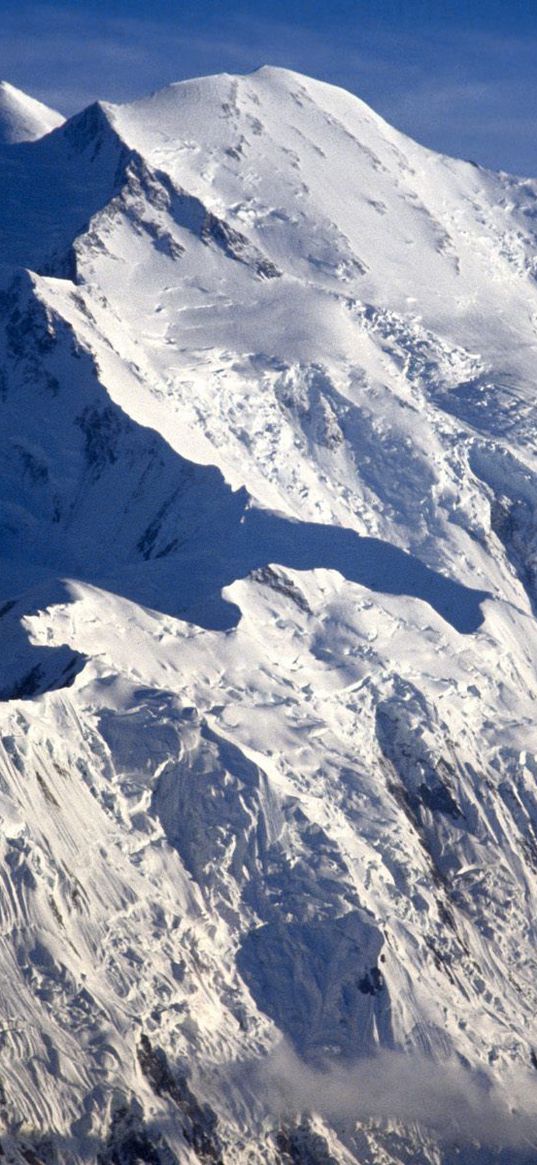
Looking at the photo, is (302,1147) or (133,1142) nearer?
(133,1142)

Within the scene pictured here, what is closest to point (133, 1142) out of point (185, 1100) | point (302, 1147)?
point (185, 1100)

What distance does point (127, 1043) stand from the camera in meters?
165

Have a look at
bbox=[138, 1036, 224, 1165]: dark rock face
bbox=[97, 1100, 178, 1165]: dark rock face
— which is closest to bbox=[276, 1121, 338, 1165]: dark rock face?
bbox=[138, 1036, 224, 1165]: dark rock face

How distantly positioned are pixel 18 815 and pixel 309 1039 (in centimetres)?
2474

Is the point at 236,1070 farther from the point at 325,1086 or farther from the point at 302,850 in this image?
the point at 302,850

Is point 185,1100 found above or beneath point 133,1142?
above

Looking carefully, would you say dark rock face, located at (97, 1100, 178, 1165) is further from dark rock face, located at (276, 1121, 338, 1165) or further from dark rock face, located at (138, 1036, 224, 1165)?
dark rock face, located at (276, 1121, 338, 1165)

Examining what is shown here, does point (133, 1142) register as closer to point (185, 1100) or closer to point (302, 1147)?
point (185, 1100)

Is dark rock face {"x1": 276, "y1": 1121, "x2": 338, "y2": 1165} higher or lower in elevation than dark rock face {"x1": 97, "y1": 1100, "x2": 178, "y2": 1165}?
higher

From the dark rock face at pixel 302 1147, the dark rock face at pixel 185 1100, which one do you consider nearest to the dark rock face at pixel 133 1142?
the dark rock face at pixel 185 1100

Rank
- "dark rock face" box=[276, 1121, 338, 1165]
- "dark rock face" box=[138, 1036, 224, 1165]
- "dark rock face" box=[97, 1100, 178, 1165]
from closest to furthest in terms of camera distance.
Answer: "dark rock face" box=[97, 1100, 178, 1165]
"dark rock face" box=[138, 1036, 224, 1165]
"dark rock face" box=[276, 1121, 338, 1165]

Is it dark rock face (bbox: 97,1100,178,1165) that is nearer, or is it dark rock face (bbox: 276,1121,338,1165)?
dark rock face (bbox: 97,1100,178,1165)

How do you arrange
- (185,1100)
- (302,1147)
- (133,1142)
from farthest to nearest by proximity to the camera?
(302,1147), (185,1100), (133,1142)

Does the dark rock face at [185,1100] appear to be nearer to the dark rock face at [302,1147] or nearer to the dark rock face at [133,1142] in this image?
the dark rock face at [133,1142]
